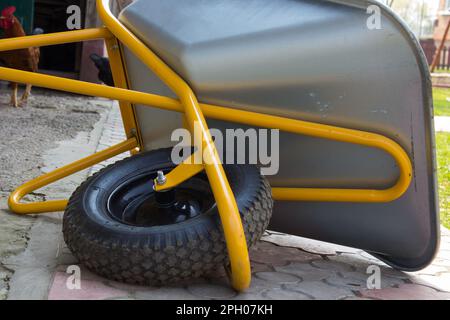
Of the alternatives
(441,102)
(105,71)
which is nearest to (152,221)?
(105,71)

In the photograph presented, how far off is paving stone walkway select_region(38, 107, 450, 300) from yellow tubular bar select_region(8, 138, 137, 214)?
39 cm

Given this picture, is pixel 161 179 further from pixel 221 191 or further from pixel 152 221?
pixel 221 191

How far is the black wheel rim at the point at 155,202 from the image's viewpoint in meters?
2.33

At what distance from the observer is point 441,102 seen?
36.1 ft

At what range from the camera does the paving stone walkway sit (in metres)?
2.07

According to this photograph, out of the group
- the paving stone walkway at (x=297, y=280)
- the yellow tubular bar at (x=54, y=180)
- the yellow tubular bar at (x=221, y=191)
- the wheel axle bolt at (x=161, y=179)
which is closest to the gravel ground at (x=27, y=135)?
Answer: the yellow tubular bar at (x=54, y=180)

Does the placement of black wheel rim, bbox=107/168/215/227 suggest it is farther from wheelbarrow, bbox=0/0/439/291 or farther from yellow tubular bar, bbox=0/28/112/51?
yellow tubular bar, bbox=0/28/112/51

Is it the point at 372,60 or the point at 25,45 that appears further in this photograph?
the point at 25,45

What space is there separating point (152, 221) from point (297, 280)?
0.54m

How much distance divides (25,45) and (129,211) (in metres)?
0.73

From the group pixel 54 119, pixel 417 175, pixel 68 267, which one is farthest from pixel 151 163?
pixel 54 119
